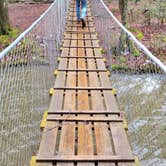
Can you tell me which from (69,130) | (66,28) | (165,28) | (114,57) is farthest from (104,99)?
(165,28)

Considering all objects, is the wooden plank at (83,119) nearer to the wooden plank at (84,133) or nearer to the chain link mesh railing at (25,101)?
the wooden plank at (84,133)

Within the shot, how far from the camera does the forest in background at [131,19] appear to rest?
877 cm

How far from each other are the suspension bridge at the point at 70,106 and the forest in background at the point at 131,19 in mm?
2208

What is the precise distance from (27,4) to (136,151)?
1022cm

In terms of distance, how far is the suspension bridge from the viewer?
2.15m

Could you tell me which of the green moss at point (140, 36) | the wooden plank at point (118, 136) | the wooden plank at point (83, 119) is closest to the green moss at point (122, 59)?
the green moss at point (140, 36)

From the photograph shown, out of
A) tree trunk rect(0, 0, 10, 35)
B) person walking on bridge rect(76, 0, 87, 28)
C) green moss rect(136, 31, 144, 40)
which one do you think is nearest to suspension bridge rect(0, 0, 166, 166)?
person walking on bridge rect(76, 0, 87, 28)

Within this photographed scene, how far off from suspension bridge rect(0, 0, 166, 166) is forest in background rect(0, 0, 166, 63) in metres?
2.21

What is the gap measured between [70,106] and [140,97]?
299 cm

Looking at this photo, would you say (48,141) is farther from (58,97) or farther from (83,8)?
(83,8)

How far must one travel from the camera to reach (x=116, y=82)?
6270 mm

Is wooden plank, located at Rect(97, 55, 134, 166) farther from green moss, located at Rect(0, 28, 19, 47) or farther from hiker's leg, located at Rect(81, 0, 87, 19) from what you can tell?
green moss, located at Rect(0, 28, 19, 47)

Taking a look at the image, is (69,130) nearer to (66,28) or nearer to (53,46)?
(53,46)

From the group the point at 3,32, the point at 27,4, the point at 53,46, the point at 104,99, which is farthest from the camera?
the point at 27,4
